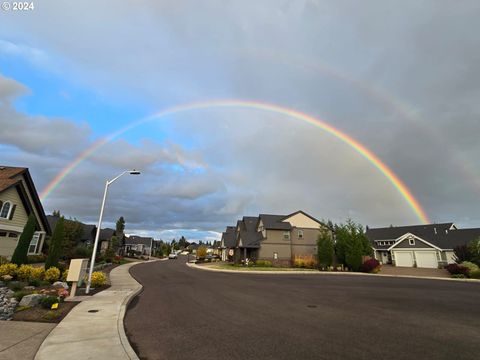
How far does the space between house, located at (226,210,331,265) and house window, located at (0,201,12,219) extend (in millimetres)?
33200

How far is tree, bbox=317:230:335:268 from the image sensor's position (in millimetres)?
42719

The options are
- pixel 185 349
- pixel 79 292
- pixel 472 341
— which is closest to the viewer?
pixel 185 349

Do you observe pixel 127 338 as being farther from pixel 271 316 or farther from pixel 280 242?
pixel 280 242

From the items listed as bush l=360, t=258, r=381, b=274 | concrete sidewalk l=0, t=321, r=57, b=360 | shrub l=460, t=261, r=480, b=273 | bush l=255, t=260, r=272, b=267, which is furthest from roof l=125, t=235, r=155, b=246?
concrete sidewalk l=0, t=321, r=57, b=360

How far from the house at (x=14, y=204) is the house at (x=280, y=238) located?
31.4 m

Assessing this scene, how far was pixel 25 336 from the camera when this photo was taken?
7824mm

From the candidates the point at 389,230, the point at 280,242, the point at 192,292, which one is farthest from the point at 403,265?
the point at 192,292

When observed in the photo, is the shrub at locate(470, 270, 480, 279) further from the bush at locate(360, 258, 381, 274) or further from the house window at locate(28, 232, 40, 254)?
the house window at locate(28, 232, 40, 254)

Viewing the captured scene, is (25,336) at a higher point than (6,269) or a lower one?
lower

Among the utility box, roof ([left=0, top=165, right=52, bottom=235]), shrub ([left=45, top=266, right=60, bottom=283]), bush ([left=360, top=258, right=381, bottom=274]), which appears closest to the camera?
the utility box

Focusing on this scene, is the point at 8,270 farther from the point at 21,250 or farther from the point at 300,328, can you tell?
the point at 300,328

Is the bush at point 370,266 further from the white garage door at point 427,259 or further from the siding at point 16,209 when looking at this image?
the siding at point 16,209

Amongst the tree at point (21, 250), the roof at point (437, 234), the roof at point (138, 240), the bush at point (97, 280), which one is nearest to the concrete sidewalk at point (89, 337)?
the bush at point (97, 280)

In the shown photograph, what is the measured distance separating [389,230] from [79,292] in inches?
2485
